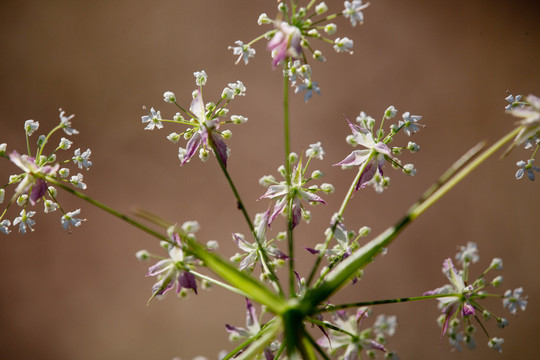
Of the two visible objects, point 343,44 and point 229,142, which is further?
point 229,142

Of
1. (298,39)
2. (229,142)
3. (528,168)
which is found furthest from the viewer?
(229,142)

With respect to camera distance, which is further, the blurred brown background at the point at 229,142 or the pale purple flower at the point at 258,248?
the blurred brown background at the point at 229,142

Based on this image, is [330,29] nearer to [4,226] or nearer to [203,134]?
[203,134]

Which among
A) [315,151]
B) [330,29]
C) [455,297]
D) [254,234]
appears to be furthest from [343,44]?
[455,297]

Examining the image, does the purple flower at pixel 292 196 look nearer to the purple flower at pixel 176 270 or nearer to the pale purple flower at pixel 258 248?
the pale purple flower at pixel 258 248

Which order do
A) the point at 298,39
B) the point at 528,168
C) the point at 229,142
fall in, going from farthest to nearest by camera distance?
the point at 229,142, the point at 528,168, the point at 298,39

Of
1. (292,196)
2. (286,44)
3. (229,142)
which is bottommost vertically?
(292,196)

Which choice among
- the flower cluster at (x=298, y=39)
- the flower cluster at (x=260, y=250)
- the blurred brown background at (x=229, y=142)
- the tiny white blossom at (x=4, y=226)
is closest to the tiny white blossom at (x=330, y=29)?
the flower cluster at (x=298, y=39)

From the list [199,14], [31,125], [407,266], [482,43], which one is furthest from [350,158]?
[482,43]
